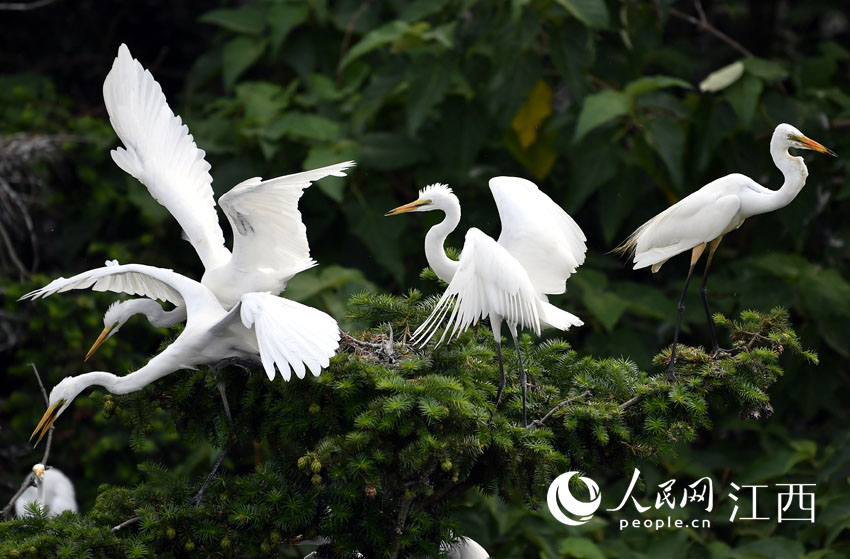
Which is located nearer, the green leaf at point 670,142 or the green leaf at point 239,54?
the green leaf at point 670,142

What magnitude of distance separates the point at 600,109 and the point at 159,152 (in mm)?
1977

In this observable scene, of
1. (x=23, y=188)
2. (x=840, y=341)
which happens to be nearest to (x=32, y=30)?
(x=23, y=188)

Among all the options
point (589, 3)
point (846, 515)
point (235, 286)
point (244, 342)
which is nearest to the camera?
point (244, 342)

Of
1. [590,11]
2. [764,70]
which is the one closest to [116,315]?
[590,11]

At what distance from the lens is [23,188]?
5141mm

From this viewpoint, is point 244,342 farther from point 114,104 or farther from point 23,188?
point 23,188

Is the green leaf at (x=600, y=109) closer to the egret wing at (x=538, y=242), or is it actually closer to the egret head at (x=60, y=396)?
the egret wing at (x=538, y=242)

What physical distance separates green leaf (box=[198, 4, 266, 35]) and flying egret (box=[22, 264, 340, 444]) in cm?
278

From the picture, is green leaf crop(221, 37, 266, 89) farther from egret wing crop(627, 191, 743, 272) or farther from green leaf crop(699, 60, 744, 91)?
egret wing crop(627, 191, 743, 272)

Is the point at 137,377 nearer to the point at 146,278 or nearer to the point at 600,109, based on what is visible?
the point at 146,278

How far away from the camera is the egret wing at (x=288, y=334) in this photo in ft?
7.68

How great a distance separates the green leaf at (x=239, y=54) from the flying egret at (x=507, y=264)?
283 cm

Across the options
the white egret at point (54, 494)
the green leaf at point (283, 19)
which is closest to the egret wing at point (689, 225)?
the white egret at point (54, 494)

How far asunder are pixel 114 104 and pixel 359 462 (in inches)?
63.1
